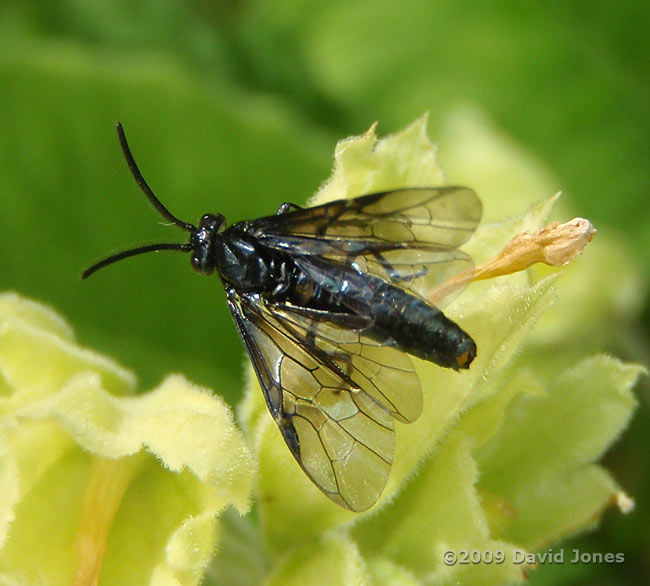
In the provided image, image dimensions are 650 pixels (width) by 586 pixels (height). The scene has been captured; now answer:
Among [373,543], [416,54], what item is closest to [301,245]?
[373,543]

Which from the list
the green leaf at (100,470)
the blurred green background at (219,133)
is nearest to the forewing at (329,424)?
the green leaf at (100,470)

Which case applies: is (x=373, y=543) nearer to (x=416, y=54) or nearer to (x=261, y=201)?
(x=261, y=201)

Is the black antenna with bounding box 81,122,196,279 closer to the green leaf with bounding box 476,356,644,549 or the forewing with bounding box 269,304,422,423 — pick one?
the forewing with bounding box 269,304,422,423

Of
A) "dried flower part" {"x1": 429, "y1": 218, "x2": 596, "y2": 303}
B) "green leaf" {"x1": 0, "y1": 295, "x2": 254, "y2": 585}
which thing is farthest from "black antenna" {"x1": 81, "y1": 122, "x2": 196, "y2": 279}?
"dried flower part" {"x1": 429, "y1": 218, "x2": 596, "y2": 303}

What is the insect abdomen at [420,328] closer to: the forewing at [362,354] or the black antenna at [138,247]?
the forewing at [362,354]

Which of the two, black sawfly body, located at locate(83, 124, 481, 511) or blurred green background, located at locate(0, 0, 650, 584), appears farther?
blurred green background, located at locate(0, 0, 650, 584)

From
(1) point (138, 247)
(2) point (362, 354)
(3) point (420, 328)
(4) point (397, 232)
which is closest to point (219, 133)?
(1) point (138, 247)
